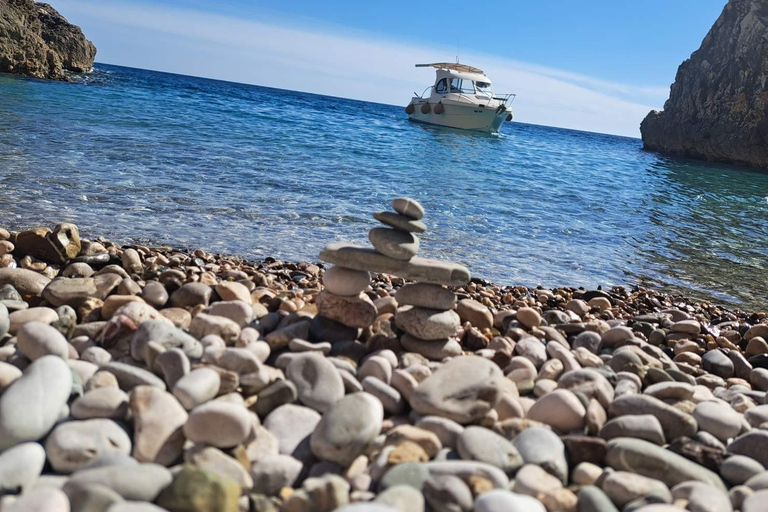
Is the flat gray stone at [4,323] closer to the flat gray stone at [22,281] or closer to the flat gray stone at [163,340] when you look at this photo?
the flat gray stone at [163,340]

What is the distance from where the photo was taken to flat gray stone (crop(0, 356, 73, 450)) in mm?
2117

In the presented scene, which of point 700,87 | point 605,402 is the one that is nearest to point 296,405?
point 605,402

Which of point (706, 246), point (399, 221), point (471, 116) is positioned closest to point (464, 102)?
point (471, 116)

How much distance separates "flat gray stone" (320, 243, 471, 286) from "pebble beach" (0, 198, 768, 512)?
0.4 inches

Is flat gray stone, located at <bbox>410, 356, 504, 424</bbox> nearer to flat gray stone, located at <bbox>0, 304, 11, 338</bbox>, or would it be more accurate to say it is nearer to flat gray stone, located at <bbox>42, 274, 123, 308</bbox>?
flat gray stone, located at <bbox>0, 304, 11, 338</bbox>

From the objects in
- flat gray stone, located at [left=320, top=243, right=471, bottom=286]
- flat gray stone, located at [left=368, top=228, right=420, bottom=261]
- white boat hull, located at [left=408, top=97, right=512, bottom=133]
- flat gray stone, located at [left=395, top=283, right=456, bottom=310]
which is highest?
white boat hull, located at [left=408, top=97, right=512, bottom=133]

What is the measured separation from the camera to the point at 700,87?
49.4m

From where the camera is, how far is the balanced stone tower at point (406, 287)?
3.50 m

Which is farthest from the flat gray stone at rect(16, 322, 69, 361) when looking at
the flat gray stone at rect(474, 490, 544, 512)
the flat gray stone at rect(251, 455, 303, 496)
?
the flat gray stone at rect(474, 490, 544, 512)

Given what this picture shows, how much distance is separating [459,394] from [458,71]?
1270 inches

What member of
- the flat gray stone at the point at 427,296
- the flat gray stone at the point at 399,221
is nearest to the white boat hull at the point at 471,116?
the flat gray stone at the point at 399,221

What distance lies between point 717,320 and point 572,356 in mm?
3069

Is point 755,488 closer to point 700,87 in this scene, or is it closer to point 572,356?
point 572,356

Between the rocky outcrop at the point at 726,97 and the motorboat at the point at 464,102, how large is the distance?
68.8 feet
